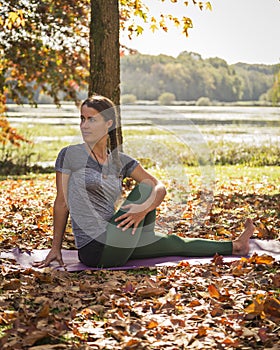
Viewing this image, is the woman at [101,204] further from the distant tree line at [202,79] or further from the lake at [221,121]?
the distant tree line at [202,79]

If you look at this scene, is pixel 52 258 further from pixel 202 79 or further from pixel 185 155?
pixel 202 79

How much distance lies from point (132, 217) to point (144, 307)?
85cm

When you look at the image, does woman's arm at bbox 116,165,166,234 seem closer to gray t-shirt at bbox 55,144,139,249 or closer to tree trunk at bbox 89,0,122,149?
gray t-shirt at bbox 55,144,139,249

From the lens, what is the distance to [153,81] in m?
34.1

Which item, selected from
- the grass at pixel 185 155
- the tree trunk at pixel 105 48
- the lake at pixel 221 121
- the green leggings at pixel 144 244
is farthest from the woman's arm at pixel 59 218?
the grass at pixel 185 155

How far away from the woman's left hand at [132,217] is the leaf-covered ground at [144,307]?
0.32m

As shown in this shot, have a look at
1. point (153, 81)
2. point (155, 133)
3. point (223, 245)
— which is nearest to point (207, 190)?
point (223, 245)

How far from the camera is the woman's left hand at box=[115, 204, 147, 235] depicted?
154 inches

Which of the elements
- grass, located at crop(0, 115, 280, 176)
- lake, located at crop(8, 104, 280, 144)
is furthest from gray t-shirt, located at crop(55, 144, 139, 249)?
grass, located at crop(0, 115, 280, 176)

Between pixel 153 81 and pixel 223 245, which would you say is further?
pixel 153 81

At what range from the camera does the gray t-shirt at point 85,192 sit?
161 inches

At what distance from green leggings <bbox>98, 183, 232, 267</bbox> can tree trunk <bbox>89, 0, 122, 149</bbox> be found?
131 inches

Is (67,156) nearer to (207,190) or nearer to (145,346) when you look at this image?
(145,346)

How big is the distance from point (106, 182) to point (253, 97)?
3354 centimetres
